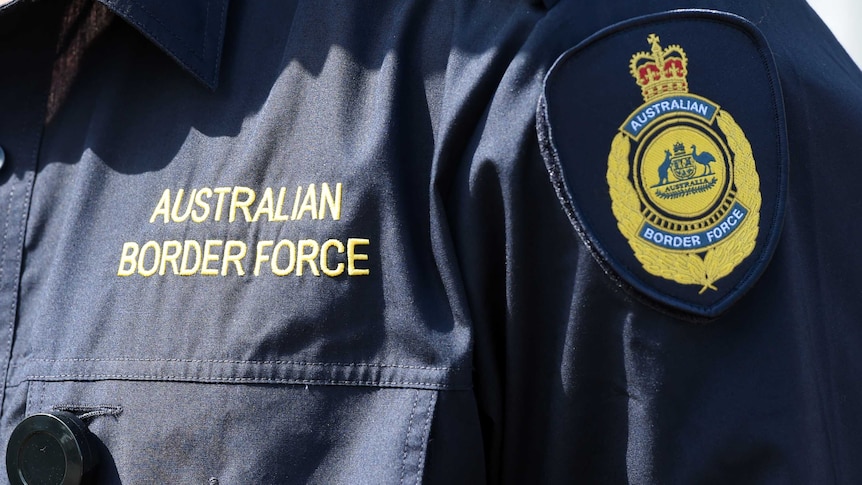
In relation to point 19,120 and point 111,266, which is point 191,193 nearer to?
point 111,266

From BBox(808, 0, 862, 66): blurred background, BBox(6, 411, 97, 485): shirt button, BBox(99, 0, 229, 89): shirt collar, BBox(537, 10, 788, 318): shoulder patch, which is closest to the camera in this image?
BBox(537, 10, 788, 318): shoulder patch

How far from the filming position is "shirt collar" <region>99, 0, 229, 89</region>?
104cm

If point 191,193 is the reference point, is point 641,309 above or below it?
below

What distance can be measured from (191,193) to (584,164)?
45 centimetres

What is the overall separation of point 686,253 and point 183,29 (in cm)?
64

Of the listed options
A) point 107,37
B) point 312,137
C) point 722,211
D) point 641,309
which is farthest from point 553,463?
point 107,37

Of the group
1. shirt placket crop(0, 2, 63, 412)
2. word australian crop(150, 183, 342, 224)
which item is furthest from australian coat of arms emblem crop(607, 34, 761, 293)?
shirt placket crop(0, 2, 63, 412)

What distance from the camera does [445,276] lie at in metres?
0.89

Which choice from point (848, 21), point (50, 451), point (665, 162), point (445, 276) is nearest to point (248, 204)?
point (445, 276)

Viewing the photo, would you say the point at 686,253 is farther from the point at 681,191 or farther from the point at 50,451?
the point at 50,451

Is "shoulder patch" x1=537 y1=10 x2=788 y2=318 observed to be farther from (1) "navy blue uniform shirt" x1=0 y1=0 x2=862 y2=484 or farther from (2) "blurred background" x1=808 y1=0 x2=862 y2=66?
(2) "blurred background" x1=808 y1=0 x2=862 y2=66

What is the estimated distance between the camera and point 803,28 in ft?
3.45

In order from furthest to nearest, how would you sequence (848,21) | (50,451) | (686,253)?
(848,21), (50,451), (686,253)

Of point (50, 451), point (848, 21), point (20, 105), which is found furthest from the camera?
point (848, 21)
